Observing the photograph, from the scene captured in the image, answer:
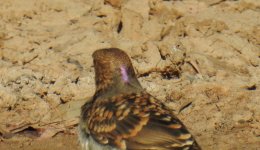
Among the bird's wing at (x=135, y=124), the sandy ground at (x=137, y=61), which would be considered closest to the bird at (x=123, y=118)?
the bird's wing at (x=135, y=124)

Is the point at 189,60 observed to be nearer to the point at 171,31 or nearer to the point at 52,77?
the point at 171,31

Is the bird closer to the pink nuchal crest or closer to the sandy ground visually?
the pink nuchal crest

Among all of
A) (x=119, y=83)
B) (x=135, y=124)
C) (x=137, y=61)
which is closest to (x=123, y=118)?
(x=135, y=124)

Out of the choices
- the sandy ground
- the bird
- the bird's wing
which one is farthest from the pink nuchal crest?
the sandy ground

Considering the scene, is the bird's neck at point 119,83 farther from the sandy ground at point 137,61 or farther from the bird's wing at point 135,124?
the sandy ground at point 137,61

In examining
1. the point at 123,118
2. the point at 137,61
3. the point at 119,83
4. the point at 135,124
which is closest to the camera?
the point at 135,124

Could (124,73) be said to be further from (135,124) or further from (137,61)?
(137,61)

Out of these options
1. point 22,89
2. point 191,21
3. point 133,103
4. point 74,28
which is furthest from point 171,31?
point 133,103
